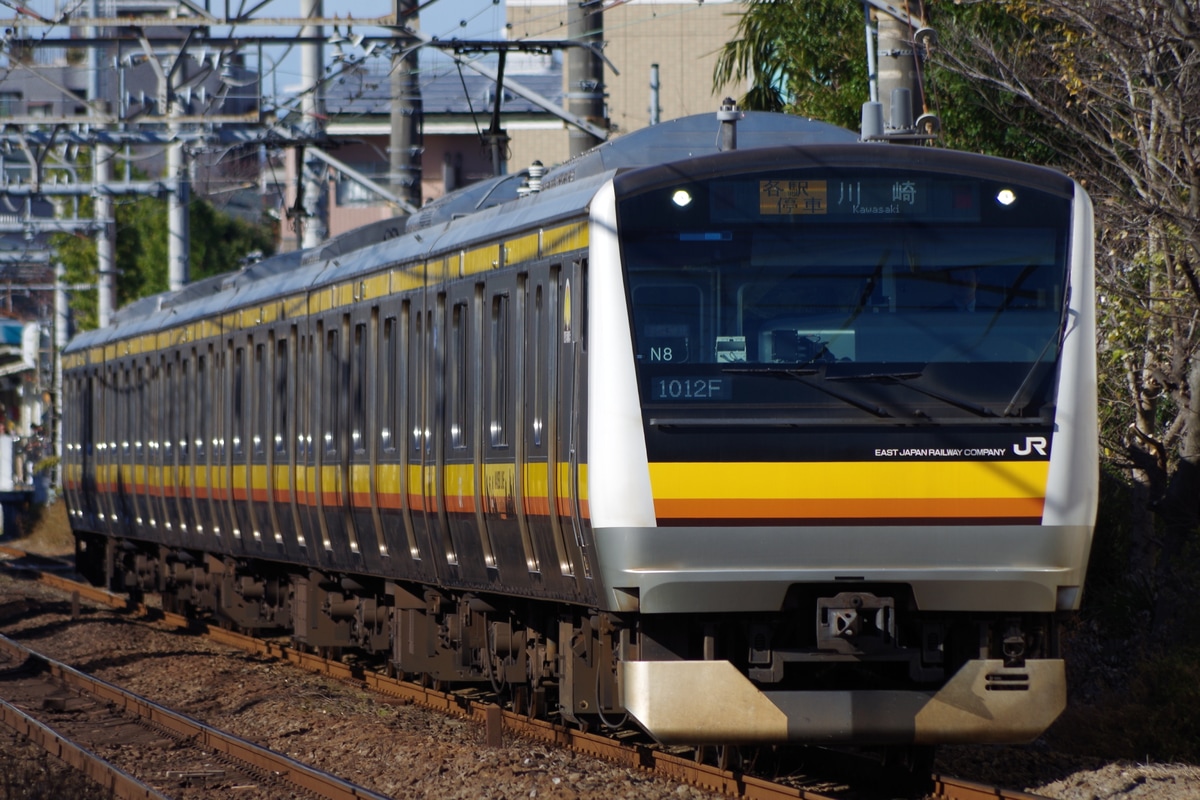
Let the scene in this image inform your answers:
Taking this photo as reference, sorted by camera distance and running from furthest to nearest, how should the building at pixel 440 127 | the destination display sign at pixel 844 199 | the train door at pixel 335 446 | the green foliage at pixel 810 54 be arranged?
the building at pixel 440 127
the green foliage at pixel 810 54
the train door at pixel 335 446
the destination display sign at pixel 844 199

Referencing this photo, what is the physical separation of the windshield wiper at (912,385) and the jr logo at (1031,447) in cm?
19

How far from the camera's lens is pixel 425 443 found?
11945 mm

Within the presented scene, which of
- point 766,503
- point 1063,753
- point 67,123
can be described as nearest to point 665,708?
point 766,503

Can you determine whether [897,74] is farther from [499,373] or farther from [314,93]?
[314,93]

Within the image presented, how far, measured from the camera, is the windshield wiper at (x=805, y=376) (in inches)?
335

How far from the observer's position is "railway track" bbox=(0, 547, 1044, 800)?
895 cm

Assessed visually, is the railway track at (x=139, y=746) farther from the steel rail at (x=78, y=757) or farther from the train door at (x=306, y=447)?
the train door at (x=306, y=447)

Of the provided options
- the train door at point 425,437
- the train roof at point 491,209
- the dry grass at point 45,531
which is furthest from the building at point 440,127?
the train door at point 425,437

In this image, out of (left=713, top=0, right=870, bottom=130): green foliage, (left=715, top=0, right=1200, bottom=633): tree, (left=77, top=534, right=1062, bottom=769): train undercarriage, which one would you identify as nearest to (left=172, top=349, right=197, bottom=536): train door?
(left=713, top=0, right=870, bottom=130): green foliage

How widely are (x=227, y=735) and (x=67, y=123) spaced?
1466 centimetres

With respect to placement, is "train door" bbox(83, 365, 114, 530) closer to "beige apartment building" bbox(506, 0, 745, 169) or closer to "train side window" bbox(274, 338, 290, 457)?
"train side window" bbox(274, 338, 290, 457)

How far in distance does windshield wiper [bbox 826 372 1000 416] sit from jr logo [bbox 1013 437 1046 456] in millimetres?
187

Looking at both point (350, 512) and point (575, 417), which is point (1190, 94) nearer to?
point (575, 417)

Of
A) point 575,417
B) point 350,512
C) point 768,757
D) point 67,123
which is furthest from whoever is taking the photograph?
point 67,123
